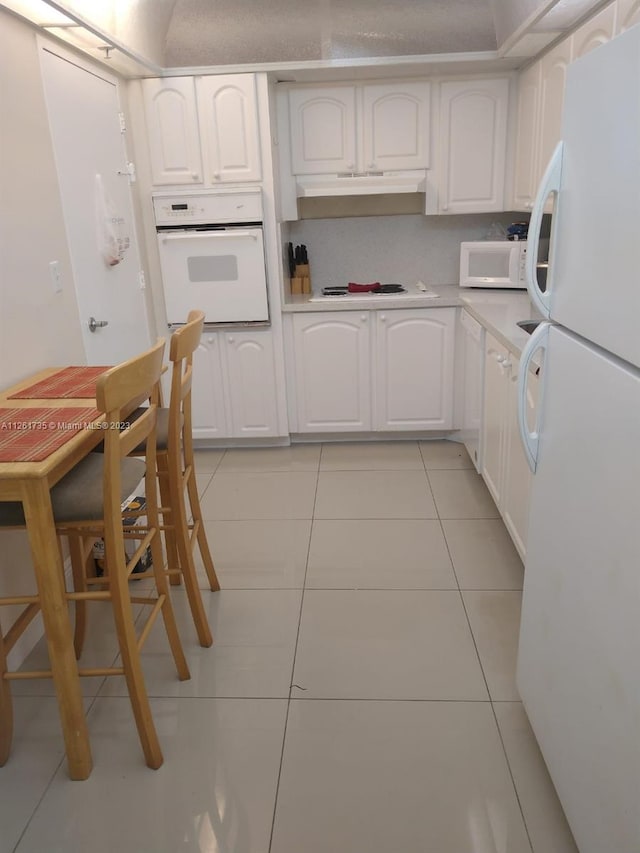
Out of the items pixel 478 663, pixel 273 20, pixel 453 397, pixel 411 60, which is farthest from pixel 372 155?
pixel 478 663

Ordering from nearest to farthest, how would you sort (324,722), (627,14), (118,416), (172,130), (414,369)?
(118,416) < (324,722) < (627,14) < (172,130) < (414,369)

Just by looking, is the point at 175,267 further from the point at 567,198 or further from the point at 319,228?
the point at 567,198

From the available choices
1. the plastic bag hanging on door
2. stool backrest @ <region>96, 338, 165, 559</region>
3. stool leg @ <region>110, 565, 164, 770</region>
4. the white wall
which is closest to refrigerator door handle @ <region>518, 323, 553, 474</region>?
stool backrest @ <region>96, 338, 165, 559</region>

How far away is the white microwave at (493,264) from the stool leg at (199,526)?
7.20 ft

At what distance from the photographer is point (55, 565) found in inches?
59.3

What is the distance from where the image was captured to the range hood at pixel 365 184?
3.60m

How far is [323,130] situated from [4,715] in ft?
10.7

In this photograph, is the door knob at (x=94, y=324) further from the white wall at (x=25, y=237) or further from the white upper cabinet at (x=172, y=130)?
the white upper cabinet at (x=172, y=130)

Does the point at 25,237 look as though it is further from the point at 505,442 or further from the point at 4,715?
the point at 505,442

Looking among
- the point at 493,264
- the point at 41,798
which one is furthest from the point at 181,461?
the point at 493,264

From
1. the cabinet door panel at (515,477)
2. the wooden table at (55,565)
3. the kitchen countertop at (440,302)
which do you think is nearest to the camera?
the wooden table at (55,565)

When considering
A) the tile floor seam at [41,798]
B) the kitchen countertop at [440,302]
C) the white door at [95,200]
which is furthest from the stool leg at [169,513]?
the kitchen countertop at [440,302]

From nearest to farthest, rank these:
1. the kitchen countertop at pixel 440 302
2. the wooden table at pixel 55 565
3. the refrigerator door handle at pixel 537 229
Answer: the refrigerator door handle at pixel 537 229 < the wooden table at pixel 55 565 < the kitchen countertop at pixel 440 302

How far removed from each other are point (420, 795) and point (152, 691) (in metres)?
0.87
